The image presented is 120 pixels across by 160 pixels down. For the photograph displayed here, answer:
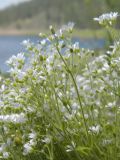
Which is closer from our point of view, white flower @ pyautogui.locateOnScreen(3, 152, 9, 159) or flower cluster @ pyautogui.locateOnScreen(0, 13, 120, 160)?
flower cluster @ pyautogui.locateOnScreen(0, 13, 120, 160)

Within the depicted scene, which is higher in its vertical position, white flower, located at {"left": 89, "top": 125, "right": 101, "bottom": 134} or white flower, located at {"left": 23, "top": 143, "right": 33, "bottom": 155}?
white flower, located at {"left": 89, "top": 125, "right": 101, "bottom": 134}

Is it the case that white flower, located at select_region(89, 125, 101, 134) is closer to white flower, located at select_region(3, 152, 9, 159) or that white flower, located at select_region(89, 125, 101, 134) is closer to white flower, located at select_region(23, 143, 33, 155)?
white flower, located at select_region(23, 143, 33, 155)

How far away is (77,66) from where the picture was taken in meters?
2.53

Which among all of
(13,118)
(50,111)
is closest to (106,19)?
(50,111)

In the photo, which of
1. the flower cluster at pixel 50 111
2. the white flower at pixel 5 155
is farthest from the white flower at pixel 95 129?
the white flower at pixel 5 155

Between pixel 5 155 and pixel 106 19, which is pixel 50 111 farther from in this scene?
pixel 106 19

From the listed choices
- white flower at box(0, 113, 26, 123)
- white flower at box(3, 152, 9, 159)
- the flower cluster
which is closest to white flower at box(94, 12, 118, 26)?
the flower cluster

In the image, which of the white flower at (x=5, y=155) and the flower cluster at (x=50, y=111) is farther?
the white flower at (x=5, y=155)

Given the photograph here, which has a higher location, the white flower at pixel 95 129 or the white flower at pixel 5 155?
the white flower at pixel 95 129

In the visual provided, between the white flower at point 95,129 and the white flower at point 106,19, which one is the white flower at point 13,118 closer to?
the white flower at point 95,129

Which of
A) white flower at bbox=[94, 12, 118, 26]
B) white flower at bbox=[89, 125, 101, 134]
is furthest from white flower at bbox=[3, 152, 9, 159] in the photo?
white flower at bbox=[94, 12, 118, 26]

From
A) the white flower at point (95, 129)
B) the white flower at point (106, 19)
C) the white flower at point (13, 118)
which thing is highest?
the white flower at point (106, 19)

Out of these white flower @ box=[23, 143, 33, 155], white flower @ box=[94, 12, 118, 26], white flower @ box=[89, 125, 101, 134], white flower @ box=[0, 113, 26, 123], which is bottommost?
white flower @ box=[23, 143, 33, 155]

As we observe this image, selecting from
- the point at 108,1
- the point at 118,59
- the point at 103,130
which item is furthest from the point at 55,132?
the point at 108,1
